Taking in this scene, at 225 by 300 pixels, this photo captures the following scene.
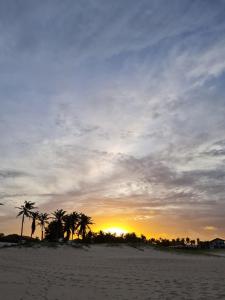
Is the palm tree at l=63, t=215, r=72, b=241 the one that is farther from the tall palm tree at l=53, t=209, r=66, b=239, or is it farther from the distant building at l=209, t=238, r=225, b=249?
the distant building at l=209, t=238, r=225, b=249

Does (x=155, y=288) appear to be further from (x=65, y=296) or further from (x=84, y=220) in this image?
(x=84, y=220)

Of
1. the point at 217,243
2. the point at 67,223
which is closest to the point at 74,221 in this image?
the point at 67,223

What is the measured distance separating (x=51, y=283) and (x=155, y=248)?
53556 mm

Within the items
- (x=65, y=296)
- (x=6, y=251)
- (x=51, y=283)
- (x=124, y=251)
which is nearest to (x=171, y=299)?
(x=65, y=296)

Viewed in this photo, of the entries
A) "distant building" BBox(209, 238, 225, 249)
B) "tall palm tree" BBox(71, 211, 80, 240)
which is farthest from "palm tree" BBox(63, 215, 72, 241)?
"distant building" BBox(209, 238, 225, 249)

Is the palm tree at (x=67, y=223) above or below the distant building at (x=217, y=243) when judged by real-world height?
above

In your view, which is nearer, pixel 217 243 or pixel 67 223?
pixel 67 223

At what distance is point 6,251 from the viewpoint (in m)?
47.9

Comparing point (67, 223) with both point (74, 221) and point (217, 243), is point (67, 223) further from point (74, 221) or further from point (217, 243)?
point (217, 243)

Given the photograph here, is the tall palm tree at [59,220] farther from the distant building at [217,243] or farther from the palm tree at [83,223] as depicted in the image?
the distant building at [217,243]

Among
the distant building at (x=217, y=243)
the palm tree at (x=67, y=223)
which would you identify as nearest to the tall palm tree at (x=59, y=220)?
the palm tree at (x=67, y=223)

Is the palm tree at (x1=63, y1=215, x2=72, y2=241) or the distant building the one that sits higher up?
the palm tree at (x1=63, y1=215, x2=72, y2=241)

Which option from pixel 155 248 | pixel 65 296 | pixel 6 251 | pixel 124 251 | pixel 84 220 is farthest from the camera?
pixel 84 220

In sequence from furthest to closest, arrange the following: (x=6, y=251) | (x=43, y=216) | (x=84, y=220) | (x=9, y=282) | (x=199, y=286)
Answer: (x=43, y=216) < (x=84, y=220) < (x=6, y=251) < (x=199, y=286) < (x=9, y=282)
